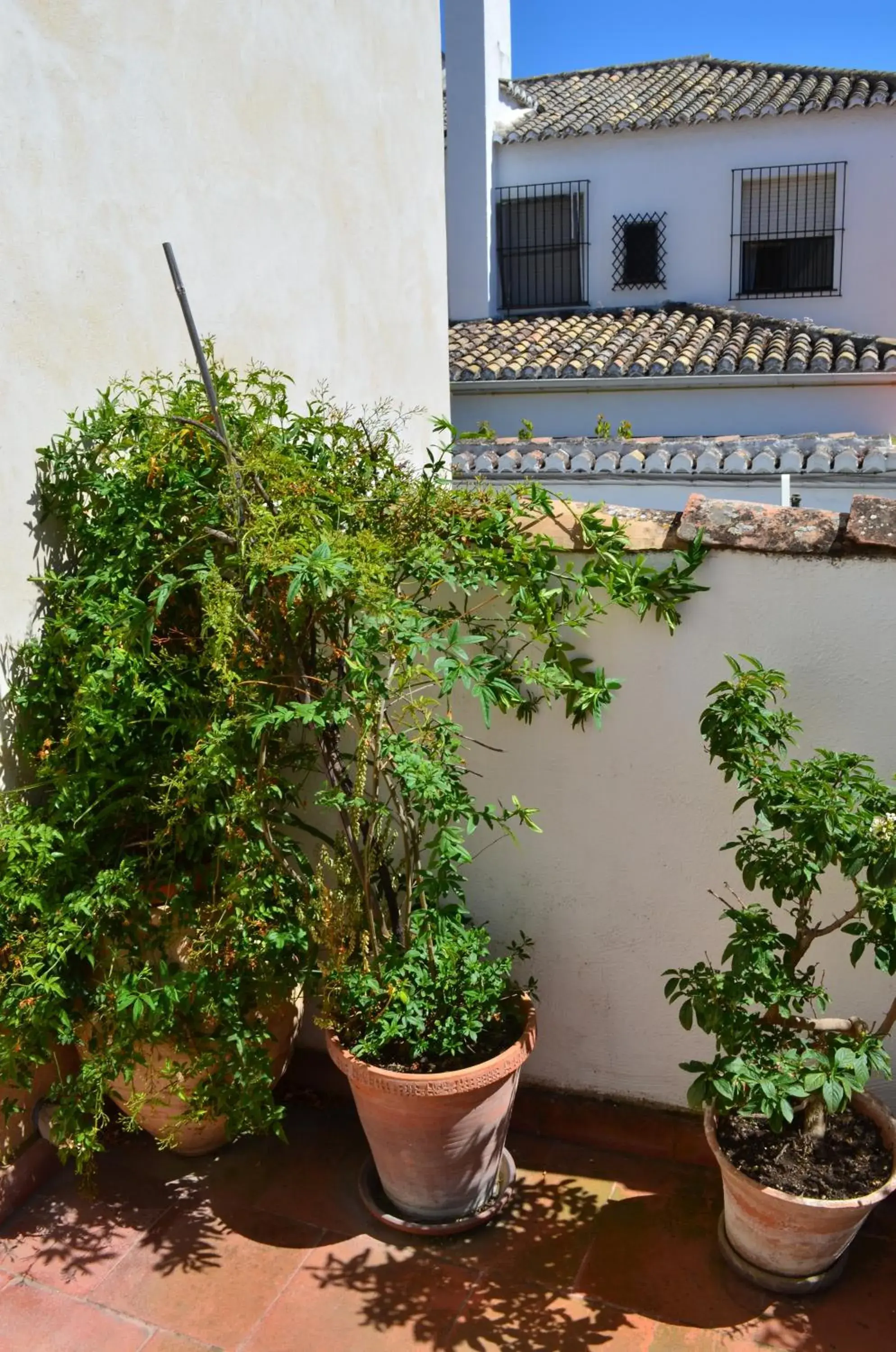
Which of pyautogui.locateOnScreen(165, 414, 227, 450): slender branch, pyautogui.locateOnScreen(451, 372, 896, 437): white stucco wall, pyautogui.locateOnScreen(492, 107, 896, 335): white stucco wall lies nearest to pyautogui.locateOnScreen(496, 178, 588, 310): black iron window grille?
pyautogui.locateOnScreen(492, 107, 896, 335): white stucco wall

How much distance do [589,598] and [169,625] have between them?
1307 millimetres

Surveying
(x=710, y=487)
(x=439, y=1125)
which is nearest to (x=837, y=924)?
(x=439, y=1125)

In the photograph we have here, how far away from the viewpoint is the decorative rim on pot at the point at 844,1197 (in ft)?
9.23

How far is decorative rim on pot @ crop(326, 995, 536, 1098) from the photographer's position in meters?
3.11

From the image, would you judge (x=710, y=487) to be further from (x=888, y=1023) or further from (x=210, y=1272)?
(x=210, y=1272)

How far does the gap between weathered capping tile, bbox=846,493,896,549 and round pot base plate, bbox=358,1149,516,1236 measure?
2.28 meters

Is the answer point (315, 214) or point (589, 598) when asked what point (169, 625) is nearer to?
point (589, 598)

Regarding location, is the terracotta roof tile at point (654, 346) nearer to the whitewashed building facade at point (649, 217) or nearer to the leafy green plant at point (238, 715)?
the whitewashed building facade at point (649, 217)

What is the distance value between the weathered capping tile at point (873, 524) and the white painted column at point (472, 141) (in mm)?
15257

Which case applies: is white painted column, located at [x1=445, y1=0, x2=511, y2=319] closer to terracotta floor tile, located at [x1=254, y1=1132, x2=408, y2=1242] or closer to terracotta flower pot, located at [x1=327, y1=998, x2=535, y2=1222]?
terracotta floor tile, located at [x1=254, y1=1132, x2=408, y2=1242]

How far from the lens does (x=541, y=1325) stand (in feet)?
9.86

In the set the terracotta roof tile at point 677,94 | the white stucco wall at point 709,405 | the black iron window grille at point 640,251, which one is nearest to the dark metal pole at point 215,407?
the white stucco wall at point 709,405

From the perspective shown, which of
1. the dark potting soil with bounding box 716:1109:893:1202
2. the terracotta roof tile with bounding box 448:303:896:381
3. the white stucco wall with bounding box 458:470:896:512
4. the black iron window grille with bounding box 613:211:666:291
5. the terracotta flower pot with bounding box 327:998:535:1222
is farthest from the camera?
the black iron window grille with bounding box 613:211:666:291

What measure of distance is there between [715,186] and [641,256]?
4.98 feet
